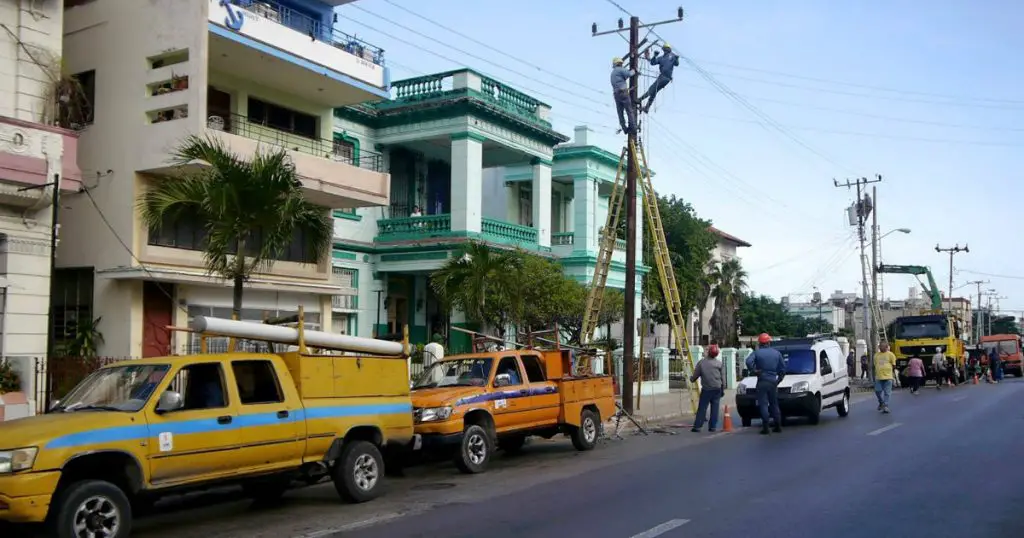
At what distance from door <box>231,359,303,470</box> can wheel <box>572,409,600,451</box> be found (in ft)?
22.2

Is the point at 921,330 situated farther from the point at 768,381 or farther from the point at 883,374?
the point at 768,381

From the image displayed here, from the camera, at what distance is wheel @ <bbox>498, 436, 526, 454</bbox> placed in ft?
51.7

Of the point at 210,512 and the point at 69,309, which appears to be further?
the point at 69,309

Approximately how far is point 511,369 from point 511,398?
58 centimetres

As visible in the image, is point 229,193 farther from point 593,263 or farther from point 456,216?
point 593,263

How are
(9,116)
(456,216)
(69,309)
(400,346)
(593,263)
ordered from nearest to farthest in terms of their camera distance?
(400,346) → (9,116) → (69,309) → (456,216) → (593,263)

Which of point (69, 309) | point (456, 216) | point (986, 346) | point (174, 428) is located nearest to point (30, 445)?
point (174, 428)

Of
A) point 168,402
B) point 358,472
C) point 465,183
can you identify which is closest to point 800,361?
point 465,183

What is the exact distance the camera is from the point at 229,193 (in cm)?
1347

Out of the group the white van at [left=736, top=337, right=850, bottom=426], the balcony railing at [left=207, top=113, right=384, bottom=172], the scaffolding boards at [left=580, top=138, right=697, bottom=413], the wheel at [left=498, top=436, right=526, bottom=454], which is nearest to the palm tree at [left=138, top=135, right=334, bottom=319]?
the balcony railing at [left=207, top=113, right=384, bottom=172]

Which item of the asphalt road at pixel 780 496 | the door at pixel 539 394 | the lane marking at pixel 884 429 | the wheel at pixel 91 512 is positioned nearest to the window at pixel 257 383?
the wheel at pixel 91 512

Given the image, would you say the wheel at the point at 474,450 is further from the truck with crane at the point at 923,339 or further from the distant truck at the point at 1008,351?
the distant truck at the point at 1008,351

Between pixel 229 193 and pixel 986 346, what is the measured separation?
5357cm

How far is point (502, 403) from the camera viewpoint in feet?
46.1
